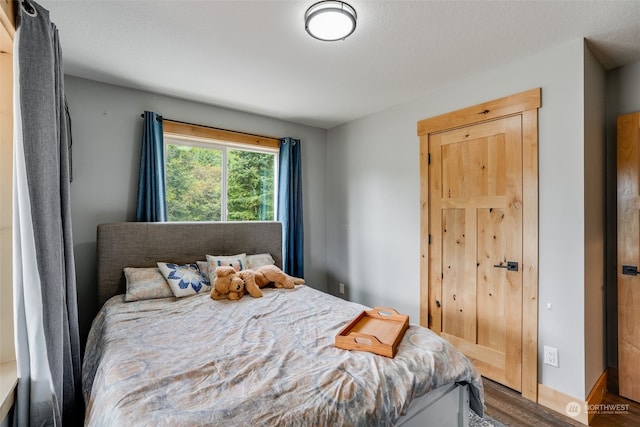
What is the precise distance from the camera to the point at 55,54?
4.92ft

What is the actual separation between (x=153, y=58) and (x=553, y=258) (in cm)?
326

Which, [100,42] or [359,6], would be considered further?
[100,42]

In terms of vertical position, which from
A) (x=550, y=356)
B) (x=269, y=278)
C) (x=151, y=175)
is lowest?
(x=550, y=356)

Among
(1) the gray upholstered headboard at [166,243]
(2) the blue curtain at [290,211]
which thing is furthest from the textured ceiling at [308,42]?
(1) the gray upholstered headboard at [166,243]

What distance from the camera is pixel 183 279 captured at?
2551 mm

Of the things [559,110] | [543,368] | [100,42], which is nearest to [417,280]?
[543,368]

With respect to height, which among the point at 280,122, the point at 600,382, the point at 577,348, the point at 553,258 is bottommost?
the point at 600,382

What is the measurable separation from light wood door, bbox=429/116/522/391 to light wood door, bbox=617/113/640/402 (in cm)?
70

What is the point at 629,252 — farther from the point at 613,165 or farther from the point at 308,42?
the point at 308,42

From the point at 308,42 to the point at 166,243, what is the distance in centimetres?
211

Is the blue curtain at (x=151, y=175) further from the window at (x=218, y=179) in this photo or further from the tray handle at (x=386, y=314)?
the tray handle at (x=386, y=314)

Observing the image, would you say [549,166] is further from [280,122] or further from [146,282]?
[146,282]

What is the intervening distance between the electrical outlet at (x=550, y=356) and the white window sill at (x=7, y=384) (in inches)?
117

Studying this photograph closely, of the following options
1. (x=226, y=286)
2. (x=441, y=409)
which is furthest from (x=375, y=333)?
(x=226, y=286)
